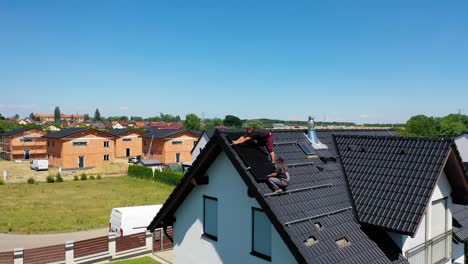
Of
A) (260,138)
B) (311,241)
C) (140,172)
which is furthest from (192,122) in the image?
(311,241)

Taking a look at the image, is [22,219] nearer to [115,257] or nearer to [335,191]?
[115,257]

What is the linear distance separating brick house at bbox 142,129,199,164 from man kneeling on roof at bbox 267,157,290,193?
181 feet

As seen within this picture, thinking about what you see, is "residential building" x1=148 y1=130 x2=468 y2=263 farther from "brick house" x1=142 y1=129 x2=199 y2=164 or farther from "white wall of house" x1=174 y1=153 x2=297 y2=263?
"brick house" x1=142 y1=129 x2=199 y2=164

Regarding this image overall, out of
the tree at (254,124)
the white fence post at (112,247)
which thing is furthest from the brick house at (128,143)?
the tree at (254,124)

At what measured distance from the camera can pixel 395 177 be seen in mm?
9000

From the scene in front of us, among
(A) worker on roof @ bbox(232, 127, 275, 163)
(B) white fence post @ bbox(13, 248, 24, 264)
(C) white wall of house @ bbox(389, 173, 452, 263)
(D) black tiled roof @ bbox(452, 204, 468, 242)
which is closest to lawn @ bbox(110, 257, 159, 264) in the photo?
Result: (B) white fence post @ bbox(13, 248, 24, 264)

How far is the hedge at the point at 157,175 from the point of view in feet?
132

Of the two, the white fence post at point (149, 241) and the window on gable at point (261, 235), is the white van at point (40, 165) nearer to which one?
the white fence post at point (149, 241)

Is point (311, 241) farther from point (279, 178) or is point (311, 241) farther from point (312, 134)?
point (312, 134)

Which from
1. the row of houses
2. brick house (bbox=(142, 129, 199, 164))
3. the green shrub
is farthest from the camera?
brick house (bbox=(142, 129, 199, 164))

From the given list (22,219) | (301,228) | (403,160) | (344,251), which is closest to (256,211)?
(301,228)

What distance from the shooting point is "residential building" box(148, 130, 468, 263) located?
7.71 meters

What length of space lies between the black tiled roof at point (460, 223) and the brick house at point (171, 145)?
5346 centimetres

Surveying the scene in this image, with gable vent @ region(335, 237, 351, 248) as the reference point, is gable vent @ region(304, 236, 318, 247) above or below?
above
